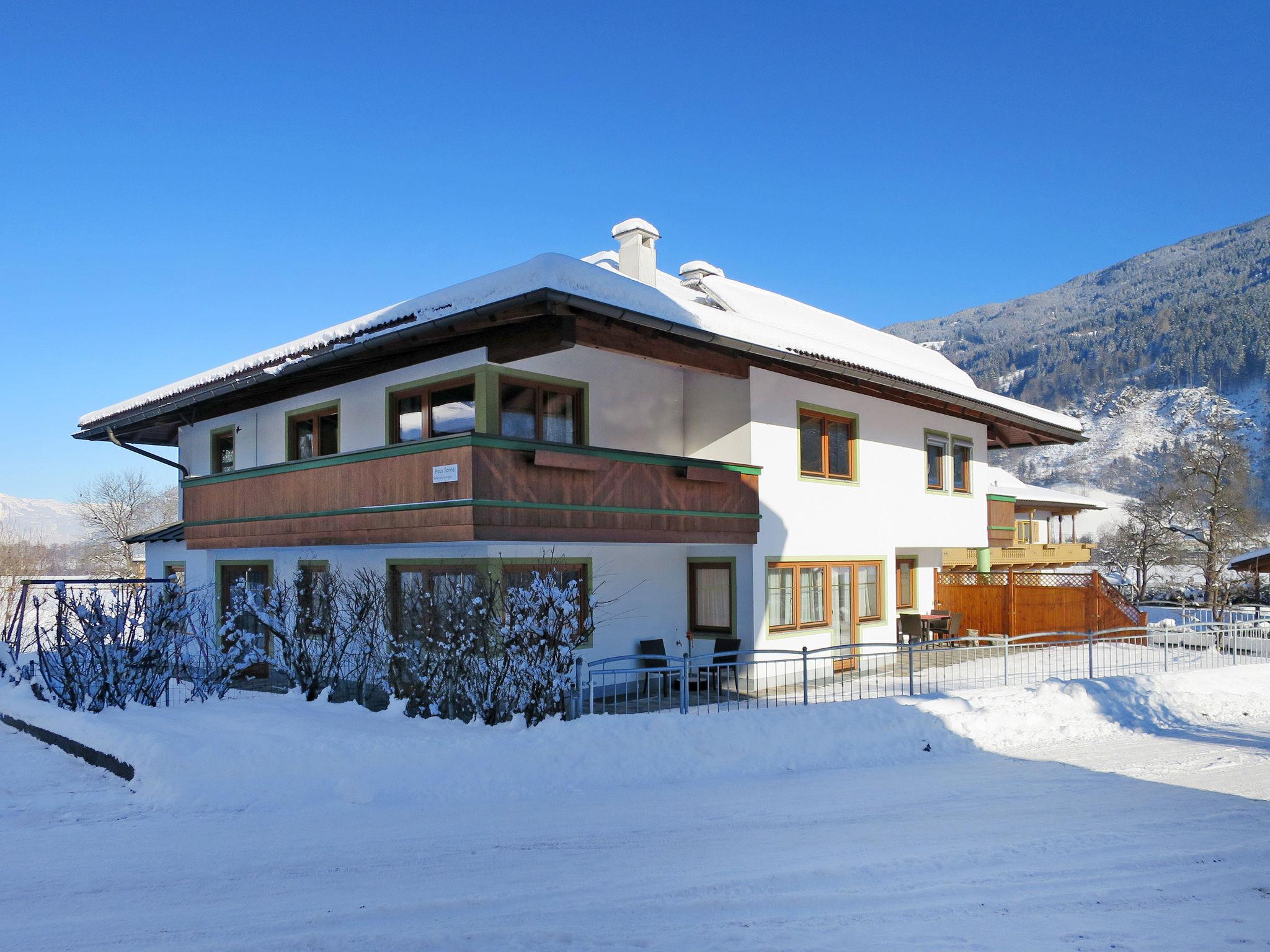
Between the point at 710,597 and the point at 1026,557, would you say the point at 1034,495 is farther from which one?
the point at 710,597

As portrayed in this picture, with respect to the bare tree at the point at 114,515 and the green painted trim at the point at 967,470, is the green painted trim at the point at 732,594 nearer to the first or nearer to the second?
the green painted trim at the point at 967,470

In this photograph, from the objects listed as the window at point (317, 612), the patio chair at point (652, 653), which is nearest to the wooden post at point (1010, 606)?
the patio chair at point (652, 653)

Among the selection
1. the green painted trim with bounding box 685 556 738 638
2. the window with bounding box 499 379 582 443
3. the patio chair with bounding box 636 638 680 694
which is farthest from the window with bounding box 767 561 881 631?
the window with bounding box 499 379 582 443

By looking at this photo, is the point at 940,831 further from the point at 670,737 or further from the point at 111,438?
the point at 111,438

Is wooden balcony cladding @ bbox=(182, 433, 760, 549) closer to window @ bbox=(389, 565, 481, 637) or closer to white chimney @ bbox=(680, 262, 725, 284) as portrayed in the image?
window @ bbox=(389, 565, 481, 637)

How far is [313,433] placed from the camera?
1719 centimetres

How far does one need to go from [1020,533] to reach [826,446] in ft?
104

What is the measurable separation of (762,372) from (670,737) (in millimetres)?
7306

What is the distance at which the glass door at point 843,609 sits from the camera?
57.3 feet

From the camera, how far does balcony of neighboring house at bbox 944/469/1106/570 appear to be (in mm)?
23219

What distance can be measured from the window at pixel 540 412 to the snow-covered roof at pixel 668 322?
1.96m

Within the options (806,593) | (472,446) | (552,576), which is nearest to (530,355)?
(472,446)

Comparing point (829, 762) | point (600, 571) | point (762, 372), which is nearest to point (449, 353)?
point (600, 571)

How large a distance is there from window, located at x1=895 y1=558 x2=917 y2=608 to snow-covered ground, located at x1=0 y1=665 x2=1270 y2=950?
805 centimetres
